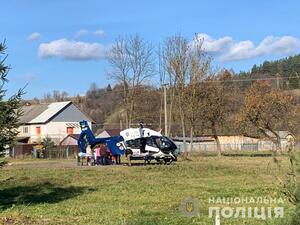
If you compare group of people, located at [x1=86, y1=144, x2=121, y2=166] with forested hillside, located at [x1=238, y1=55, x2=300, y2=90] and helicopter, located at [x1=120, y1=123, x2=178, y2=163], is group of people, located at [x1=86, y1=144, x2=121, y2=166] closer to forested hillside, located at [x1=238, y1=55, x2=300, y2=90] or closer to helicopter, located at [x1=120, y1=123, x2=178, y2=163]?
helicopter, located at [x1=120, y1=123, x2=178, y2=163]

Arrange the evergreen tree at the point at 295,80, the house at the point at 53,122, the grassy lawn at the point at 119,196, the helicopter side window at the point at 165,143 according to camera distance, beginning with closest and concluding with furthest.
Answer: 1. the evergreen tree at the point at 295,80
2. the grassy lawn at the point at 119,196
3. the helicopter side window at the point at 165,143
4. the house at the point at 53,122

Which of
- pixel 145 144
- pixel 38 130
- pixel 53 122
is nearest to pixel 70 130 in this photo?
pixel 53 122

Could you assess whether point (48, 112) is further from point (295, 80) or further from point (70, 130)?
A: point (295, 80)

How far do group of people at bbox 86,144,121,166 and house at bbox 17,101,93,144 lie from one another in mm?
49198

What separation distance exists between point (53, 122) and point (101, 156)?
5401 centimetres

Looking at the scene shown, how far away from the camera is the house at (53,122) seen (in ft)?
310

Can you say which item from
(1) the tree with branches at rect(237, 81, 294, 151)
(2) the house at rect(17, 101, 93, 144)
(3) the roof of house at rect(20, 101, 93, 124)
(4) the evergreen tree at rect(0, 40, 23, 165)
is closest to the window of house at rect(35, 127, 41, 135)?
(2) the house at rect(17, 101, 93, 144)

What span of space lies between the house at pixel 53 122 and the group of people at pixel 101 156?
49198 mm

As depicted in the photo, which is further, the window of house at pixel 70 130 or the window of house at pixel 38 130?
the window of house at pixel 70 130

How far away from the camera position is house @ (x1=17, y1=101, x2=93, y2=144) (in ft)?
310

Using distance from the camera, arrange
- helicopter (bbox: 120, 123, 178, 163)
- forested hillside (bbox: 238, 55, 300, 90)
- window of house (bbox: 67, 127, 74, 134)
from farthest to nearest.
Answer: window of house (bbox: 67, 127, 74, 134) → forested hillside (bbox: 238, 55, 300, 90) → helicopter (bbox: 120, 123, 178, 163)

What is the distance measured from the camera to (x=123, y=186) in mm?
22266

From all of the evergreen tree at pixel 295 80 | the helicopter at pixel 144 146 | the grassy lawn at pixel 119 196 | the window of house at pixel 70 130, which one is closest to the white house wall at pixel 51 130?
the window of house at pixel 70 130

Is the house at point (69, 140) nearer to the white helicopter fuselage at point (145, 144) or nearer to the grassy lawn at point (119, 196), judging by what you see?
the white helicopter fuselage at point (145, 144)
